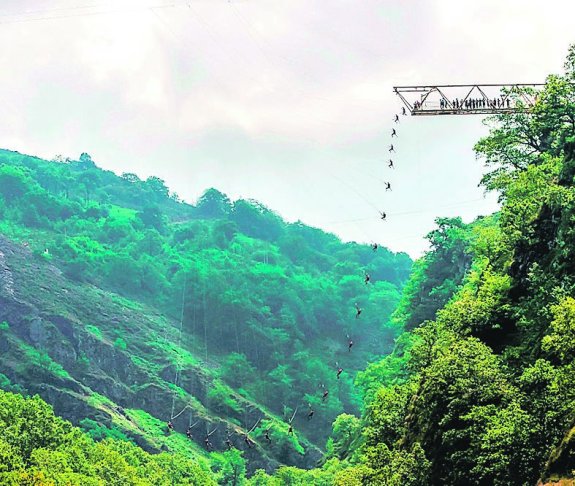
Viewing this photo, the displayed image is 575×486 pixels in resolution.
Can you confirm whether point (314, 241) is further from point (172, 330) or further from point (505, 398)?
point (505, 398)

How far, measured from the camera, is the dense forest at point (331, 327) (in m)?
30.6

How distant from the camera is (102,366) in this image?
106 metres

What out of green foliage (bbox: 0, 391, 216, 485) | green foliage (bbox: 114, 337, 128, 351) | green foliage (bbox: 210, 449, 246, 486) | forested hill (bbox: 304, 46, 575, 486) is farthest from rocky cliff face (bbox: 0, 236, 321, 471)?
forested hill (bbox: 304, 46, 575, 486)

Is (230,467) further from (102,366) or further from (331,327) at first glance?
(331,327)

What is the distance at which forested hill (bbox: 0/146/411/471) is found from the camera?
331 feet

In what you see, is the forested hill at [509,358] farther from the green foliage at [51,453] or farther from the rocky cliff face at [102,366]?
the rocky cliff face at [102,366]

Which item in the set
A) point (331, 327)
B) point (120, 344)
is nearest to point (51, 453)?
point (120, 344)

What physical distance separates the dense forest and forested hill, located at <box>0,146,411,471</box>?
421 mm

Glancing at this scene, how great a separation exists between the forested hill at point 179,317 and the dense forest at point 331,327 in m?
0.42

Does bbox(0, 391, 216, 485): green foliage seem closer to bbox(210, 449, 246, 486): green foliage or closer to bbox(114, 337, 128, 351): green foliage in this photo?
bbox(210, 449, 246, 486): green foliage

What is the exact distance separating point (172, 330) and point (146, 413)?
2964cm

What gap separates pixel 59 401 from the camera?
9062 cm

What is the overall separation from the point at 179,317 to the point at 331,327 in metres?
30.5

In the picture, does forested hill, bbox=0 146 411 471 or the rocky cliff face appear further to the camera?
forested hill, bbox=0 146 411 471
